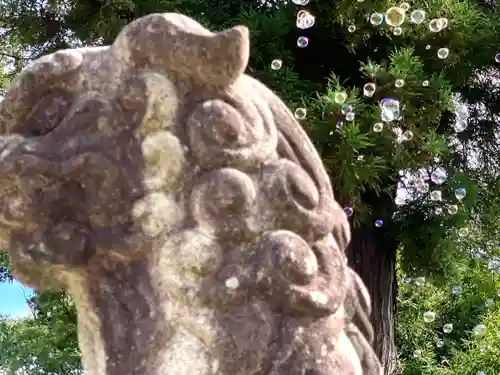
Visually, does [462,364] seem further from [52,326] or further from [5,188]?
[5,188]

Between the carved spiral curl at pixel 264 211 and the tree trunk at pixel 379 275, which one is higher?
the carved spiral curl at pixel 264 211

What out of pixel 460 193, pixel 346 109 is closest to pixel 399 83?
pixel 346 109

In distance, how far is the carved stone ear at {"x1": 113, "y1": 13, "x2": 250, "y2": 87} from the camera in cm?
109

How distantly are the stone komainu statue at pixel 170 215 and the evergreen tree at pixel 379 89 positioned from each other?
1.54m

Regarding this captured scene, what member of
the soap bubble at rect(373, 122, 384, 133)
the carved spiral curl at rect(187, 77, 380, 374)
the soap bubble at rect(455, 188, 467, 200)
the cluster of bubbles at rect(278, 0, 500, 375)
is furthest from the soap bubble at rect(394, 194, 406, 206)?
the carved spiral curl at rect(187, 77, 380, 374)

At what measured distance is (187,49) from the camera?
3.60 feet

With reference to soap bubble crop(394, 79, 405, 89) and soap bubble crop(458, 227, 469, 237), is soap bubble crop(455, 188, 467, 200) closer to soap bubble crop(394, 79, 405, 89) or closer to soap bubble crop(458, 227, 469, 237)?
soap bubble crop(458, 227, 469, 237)

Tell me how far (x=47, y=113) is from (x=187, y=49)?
25 cm

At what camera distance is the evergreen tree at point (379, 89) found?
8.99 ft

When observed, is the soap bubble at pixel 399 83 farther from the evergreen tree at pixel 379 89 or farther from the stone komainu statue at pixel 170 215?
the stone komainu statue at pixel 170 215

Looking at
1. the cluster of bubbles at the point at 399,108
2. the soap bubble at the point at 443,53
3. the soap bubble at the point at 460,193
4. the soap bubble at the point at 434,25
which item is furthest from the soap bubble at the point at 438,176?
the soap bubble at the point at 434,25

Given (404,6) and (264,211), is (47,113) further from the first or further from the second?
(404,6)

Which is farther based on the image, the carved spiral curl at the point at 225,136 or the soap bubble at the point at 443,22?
the soap bubble at the point at 443,22

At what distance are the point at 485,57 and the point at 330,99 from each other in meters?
1.01
